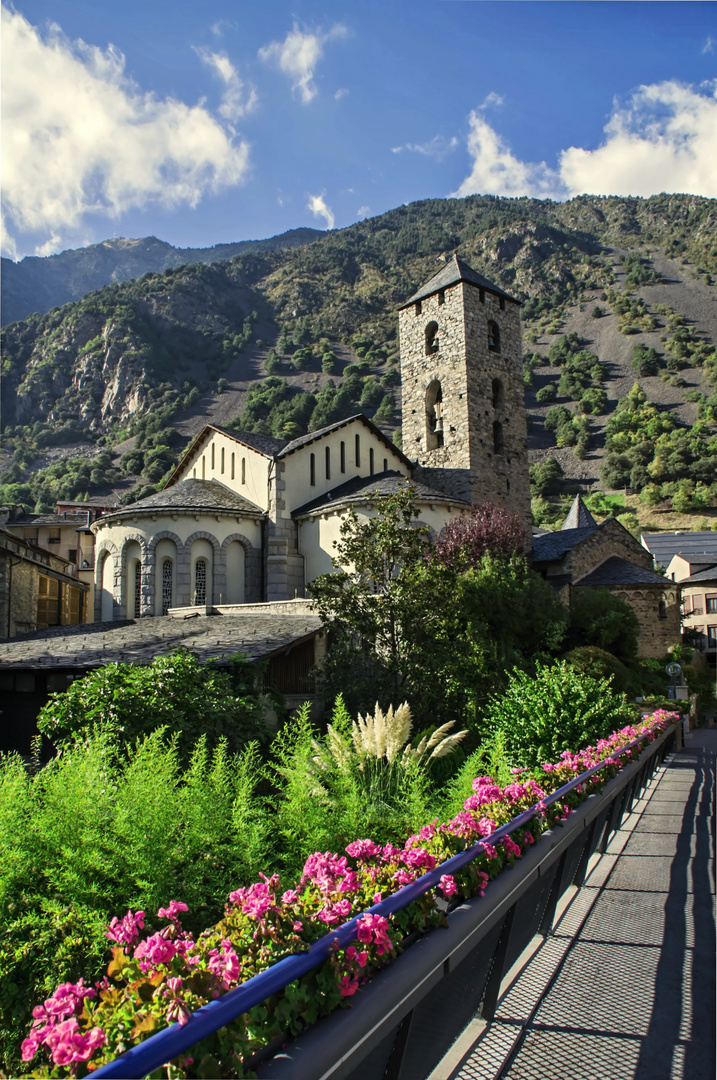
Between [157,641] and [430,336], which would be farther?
[430,336]

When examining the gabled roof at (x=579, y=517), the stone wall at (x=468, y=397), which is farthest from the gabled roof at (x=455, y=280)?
the gabled roof at (x=579, y=517)

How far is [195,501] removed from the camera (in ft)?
97.6

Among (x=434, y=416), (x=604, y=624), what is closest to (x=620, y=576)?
(x=604, y=624)

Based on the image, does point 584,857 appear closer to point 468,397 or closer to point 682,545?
point 468,397

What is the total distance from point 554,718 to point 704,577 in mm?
55188

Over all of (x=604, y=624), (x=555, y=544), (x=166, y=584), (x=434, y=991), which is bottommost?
(x=434, y=991)

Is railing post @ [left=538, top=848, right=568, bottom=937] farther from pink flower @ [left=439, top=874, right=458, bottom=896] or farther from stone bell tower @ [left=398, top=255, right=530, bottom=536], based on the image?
stone bell tower @ [left=398, top=255, right=530, bottom=536]

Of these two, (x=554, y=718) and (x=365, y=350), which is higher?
(x=365, y=350)

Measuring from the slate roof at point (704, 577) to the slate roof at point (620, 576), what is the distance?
1082 inches

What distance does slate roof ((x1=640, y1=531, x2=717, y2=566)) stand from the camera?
66863 mm

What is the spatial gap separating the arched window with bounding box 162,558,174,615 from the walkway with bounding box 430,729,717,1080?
24.0 meters

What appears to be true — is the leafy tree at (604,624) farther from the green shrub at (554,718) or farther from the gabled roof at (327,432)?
the green shrub at (554,718)

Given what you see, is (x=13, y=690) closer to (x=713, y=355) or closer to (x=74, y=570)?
(x=74, y=570)

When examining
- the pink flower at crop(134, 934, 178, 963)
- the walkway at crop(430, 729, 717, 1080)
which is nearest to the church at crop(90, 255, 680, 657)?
the walkway at crop(430, 729, 717, 1080)
